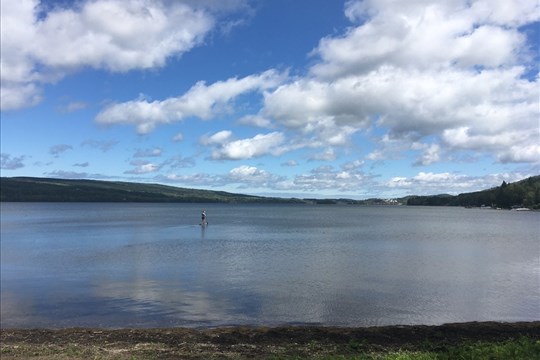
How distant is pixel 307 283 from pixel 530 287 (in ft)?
42.2

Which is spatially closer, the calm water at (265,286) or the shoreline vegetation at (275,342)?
the shoreline vegetation at (275,342)

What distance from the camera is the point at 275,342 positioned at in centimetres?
1539

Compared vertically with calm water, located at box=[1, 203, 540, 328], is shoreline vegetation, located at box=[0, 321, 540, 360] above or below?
above

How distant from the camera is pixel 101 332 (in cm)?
1725

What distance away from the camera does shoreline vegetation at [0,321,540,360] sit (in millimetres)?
13195

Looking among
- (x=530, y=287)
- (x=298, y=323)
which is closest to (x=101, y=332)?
(x=298, y=323)

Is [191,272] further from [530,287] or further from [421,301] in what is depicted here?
[530,287]

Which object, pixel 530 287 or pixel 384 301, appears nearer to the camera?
pixel 384 301

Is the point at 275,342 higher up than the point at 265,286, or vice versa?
the point at 275,342

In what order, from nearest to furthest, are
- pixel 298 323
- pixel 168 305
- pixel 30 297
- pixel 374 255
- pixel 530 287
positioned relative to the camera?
pixel 298 323, pixel 168 305, pixel 30 297, pixel 530 287, pixel 374 255

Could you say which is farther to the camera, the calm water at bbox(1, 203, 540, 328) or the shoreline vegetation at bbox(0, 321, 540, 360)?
the calm water at bbox(1, 203, 540, 328)

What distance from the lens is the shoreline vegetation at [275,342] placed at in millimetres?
13195

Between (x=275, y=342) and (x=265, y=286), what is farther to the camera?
(x=265, y=286)

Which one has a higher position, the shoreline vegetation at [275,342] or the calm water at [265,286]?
the shoreline vegetation at [275,342]
